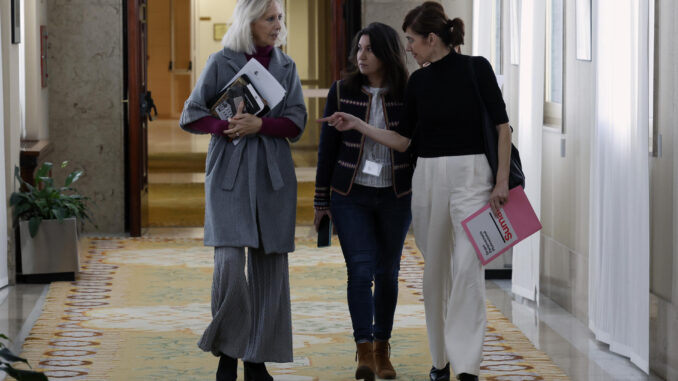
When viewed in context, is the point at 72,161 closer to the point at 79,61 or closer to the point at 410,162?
the point at 79,61

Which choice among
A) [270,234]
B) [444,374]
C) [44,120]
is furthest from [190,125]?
[44,120]

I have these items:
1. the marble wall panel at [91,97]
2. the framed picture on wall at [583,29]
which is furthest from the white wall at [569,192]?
the marble wall panel at [91,97]

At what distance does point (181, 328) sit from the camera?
5996mm

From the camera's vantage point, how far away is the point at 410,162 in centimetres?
472

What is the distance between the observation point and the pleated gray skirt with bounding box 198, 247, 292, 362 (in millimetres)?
4527

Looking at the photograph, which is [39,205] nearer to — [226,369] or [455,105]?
[226,369]

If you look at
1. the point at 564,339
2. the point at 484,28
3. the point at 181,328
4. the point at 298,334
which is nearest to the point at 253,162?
the point at 298,334

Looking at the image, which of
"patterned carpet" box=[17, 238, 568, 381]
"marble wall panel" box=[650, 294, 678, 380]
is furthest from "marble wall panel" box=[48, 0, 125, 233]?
"marble wall panel" box=[650, 294, 678, 380]

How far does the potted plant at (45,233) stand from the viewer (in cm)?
743

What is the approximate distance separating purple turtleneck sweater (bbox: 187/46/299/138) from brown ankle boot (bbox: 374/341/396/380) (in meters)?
1.01

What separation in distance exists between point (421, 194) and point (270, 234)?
0.64 metres

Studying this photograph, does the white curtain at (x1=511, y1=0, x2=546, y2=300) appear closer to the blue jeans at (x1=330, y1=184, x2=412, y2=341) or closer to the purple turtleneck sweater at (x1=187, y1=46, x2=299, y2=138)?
the blue jeans at (x1=330, y1=184, x2=412, y2=341)

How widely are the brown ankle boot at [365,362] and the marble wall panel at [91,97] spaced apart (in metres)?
5.74

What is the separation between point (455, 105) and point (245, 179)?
2.99 ft
